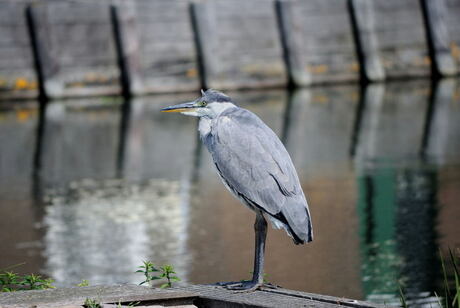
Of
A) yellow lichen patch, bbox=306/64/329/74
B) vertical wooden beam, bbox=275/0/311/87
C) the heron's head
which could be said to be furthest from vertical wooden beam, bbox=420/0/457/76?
the heron's head

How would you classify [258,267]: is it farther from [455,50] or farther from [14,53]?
[455,50]

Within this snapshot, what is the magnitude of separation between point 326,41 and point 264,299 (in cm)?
1534

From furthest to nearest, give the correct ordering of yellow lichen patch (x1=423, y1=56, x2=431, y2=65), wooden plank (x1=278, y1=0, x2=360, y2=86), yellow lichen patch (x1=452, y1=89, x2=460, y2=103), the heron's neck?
yellow lichen patch (x1=423, y1=56, x2=431, y2=65)
wooden plank (x1=278, y1=0, x2=360, y2=86)
yellow lichen patch (x1=452, y1=89, x2=460, y2=103)
the heron's neck

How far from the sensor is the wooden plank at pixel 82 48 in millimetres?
17359

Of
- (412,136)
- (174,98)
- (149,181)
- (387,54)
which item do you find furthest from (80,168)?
(387,54)

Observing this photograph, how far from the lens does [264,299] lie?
14.2ft

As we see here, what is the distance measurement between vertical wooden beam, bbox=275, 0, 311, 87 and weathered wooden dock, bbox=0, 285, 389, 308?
569 inches

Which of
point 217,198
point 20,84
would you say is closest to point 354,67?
point 20,84

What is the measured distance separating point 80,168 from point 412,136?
429 centimetres

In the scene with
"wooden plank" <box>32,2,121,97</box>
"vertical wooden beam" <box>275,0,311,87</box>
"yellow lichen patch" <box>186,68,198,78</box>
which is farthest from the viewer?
"vertical wooden beam" <box>275,0,311,87</box>

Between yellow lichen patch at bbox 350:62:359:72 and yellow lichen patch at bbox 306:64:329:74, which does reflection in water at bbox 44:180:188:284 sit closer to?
yellow lichen patch at bbox 306:64:329:74

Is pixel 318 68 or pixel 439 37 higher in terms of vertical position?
pixel 439 37

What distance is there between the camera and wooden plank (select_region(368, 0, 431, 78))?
19.8m

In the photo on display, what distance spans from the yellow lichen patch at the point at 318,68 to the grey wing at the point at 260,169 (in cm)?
1457
